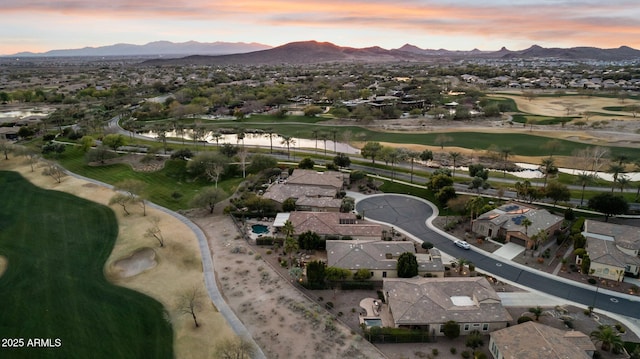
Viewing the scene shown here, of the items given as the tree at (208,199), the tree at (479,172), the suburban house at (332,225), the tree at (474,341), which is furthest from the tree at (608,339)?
the tree at (208,199)

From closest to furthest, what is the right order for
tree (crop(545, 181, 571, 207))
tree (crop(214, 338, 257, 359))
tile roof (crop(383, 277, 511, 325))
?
tree (crop(214, 338, 257, 359)) < tile roof (crop(383, 277, 511, 325)) < tree (crop(545, 181, 571, 207))

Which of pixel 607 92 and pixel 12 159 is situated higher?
pixel 607 92

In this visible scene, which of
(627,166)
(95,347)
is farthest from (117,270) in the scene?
(627,166)

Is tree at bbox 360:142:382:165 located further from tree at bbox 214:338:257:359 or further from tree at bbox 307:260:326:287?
tree at bbox 214:338:257:359

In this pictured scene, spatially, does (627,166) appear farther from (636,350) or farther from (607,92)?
(607,92)

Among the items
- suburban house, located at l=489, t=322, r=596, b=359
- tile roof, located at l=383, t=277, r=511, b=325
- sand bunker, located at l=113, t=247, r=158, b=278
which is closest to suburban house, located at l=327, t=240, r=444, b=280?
tile roof, located at l=383, t=277, r=511, b=325

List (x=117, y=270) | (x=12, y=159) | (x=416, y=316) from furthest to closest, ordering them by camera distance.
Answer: (x=12, y=159) < (x=117, y=270) < (x=416, y=316)

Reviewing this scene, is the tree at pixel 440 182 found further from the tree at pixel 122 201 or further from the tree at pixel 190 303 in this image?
the tree at pixel 122 201
